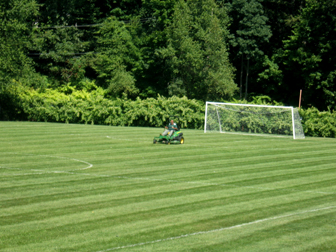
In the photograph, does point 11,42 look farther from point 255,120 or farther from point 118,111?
point 255,120

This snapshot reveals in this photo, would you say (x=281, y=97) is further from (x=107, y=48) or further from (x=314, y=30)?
(x=107, y=48)

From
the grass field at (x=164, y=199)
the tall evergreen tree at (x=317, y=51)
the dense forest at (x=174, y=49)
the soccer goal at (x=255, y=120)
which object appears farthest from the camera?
the tall evergreen tree at (x=317, y=51)

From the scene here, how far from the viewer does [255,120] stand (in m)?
32.2

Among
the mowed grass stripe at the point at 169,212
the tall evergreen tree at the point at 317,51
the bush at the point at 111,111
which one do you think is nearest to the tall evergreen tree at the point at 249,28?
the tall evergreen tree at the point at 317,51

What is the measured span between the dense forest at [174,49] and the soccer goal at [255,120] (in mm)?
10515

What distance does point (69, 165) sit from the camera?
16984 mm

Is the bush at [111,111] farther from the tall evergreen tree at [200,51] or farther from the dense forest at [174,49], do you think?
the tall evergreen tree at [200,51]

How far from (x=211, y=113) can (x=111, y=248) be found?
90.4ft

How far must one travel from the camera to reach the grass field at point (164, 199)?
8.49m

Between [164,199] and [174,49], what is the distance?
3577cm

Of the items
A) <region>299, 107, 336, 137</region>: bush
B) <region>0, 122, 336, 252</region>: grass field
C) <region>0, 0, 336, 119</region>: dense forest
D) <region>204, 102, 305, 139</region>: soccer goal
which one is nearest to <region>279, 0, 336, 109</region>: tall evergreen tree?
<region>0, 0, 336, 119</region>: dense forest

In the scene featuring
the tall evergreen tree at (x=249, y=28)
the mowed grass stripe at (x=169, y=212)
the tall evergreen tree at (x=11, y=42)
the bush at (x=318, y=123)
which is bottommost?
the mowed grass stripe at (x=169, y=212)

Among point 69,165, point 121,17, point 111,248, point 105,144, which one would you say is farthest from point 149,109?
point 111,248

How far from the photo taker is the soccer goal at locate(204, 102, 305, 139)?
31312 millimetres
